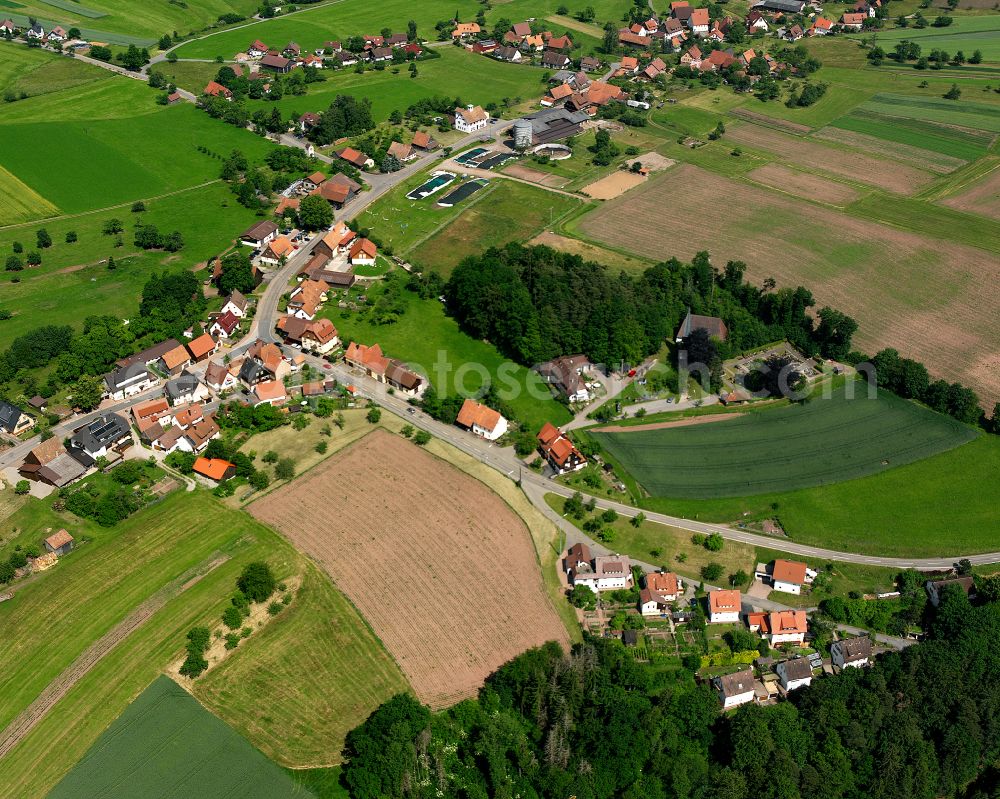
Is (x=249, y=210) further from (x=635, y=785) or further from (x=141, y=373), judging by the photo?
(x=635, y=785)

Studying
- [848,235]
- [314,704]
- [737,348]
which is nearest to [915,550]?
[737,348]

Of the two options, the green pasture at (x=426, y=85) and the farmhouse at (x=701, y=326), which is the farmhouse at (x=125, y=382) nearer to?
the farmhouse at (x=701, y=326)

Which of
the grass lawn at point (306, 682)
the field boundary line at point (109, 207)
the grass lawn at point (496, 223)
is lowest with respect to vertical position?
the field boundary line at point (109, 207)

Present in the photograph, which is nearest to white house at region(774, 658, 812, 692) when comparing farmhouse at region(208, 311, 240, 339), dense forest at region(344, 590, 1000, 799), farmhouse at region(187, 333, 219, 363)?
dense forest at region(344, 590, 1000, 799)

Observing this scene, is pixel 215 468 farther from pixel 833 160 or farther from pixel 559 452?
pixel 833 160

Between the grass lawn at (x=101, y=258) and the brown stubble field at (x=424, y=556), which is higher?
the brown stubble field at (x=424, y=556)

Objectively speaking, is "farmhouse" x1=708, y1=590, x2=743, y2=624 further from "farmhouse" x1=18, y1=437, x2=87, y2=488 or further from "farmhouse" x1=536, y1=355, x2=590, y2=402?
"farmhouse" x1=18, y1=437, x2=87, y2=488

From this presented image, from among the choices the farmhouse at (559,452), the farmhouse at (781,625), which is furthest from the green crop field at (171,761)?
the farmhouse at (559,452)
